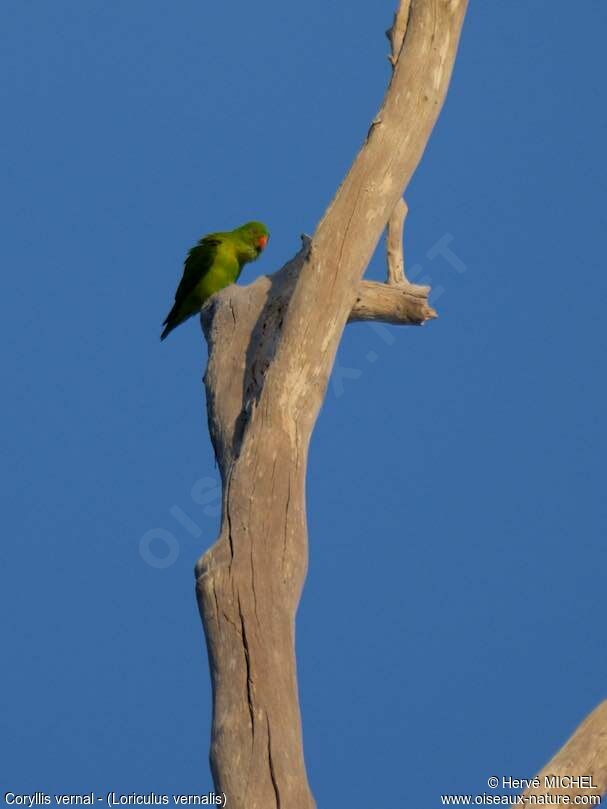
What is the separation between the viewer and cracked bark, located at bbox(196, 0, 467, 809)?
3715 millimetres

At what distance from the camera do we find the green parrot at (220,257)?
20.7 feet

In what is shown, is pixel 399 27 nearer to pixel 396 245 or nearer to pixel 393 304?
pixel 396 245

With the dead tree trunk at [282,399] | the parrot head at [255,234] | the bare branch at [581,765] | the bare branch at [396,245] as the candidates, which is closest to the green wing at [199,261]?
the parrot head at [255,234]

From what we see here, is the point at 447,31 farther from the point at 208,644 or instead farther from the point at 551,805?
the point at 551,805

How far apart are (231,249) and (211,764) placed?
3227 millimetres

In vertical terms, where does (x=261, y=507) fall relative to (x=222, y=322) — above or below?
below

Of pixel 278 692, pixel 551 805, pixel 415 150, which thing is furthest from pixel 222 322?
pixel 551 805

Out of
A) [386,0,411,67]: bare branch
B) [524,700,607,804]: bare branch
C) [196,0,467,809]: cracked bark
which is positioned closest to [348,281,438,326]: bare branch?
[196,0,467,809]: cracked bark

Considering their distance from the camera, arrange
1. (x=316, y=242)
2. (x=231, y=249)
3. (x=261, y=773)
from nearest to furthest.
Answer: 1. (x=261, y=773)
2. (x=316, y=242)
3. (x=231, y=249)

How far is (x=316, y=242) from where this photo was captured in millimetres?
4285

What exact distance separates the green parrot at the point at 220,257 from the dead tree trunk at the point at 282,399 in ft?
4.66

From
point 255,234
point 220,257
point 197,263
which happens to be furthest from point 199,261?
point 255,234

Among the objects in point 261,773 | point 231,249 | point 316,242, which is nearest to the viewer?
point 261,773

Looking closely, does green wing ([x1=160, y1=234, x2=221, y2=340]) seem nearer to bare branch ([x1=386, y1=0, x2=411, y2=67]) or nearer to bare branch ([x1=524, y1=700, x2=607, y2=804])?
bare branch ([x1=386, y1=0, x2=411, y2=67])
